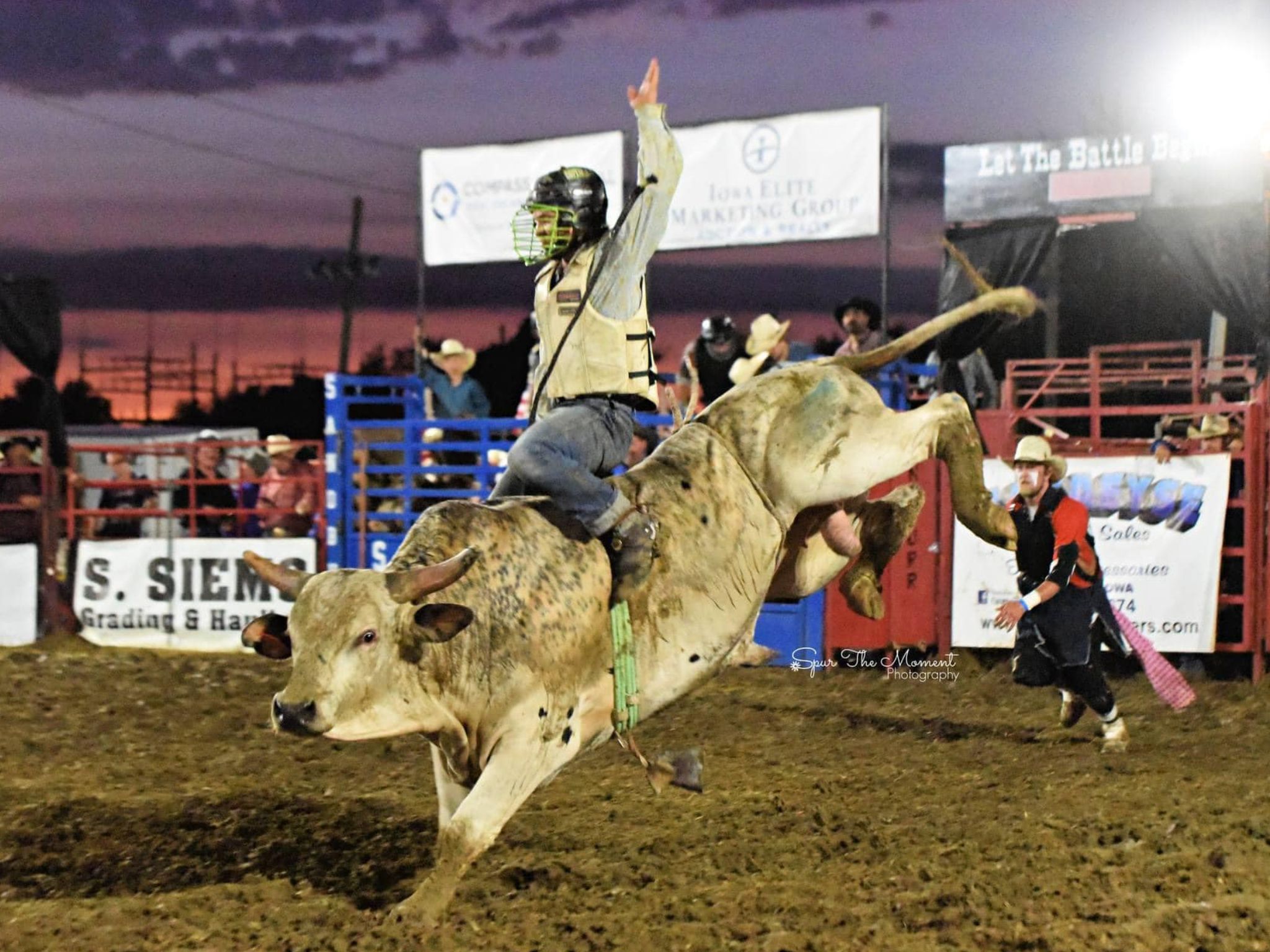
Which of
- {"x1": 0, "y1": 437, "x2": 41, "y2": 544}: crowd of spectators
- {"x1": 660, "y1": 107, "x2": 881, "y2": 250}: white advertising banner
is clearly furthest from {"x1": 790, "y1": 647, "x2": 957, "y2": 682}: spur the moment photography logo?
{"x1": 0, "y1": 437, "x2": 41, "y2": 544}: crowd of spectators

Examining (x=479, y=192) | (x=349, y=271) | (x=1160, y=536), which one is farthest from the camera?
(x=349, y=271)

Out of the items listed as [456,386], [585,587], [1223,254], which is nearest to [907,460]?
[585,587]

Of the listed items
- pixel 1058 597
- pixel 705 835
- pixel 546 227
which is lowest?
pixel 705 835

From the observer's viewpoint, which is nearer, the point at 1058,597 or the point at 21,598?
the point at 1058,597

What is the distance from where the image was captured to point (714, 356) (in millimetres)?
8742

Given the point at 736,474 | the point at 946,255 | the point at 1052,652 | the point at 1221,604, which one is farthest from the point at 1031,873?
the point at 946,255

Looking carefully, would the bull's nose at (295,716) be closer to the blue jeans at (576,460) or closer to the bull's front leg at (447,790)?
the bull's front leg at (447,790)

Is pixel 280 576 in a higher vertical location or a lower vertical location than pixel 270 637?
higher

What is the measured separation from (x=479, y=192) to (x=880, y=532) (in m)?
9.10

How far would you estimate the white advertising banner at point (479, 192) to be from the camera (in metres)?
13.3

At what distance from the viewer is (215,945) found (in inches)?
145

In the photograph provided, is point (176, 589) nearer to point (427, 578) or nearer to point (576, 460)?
point (576, 460)

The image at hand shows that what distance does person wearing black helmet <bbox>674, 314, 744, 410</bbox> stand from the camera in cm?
867

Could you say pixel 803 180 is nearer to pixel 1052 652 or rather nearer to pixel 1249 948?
pixel 1052 652
